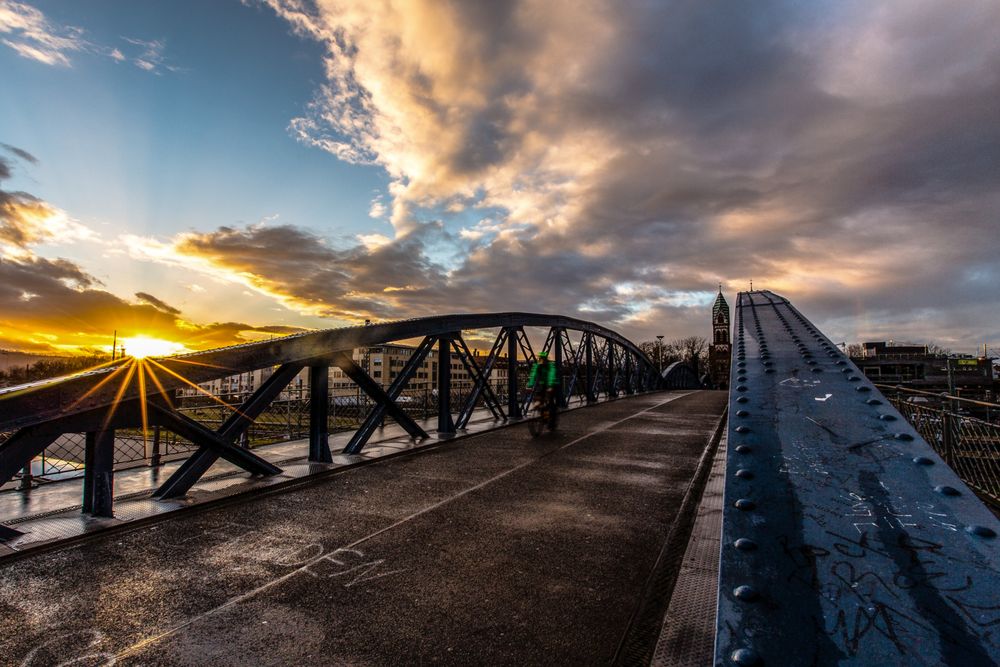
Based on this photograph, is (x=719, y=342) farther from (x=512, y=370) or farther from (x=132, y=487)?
(x=132, y=487)

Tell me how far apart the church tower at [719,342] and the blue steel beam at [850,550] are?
103m

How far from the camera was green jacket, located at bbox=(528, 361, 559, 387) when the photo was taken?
10.4m

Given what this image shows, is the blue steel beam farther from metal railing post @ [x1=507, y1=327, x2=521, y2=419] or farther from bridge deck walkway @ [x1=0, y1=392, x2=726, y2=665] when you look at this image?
metal railing post @ [x1=507, y1=327, x2=521, y2=419]

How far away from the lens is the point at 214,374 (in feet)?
16.9

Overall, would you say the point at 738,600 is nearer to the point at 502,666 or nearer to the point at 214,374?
the point at 502,666

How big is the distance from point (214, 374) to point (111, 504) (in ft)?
4.70

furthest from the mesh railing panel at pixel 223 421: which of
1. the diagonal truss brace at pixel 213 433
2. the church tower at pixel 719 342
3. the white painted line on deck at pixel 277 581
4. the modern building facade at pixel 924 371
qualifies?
the church tower at pixel 719 342

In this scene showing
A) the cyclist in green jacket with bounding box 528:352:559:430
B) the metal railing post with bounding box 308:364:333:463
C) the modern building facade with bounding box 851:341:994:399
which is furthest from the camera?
the modern building facade with bounding box 851:341:994:399

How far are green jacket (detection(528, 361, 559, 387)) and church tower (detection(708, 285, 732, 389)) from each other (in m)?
95.3

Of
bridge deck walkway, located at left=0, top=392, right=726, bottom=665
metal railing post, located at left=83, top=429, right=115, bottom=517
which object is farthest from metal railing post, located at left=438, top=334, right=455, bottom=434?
metal railing post, located at left=83, top=429, right=115, bottom=517

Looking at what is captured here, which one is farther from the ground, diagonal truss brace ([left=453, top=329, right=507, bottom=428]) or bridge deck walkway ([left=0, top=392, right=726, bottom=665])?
diagonal truss brace ([left=453, top=329, right=507, bottom=428])

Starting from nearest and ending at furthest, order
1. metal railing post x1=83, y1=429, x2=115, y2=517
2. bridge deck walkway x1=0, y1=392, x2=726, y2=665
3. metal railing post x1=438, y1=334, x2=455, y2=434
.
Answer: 1. bridge deck walkway x1=0, y1=392, x2=726, y2=665
2. metal railing post x1=83, y1=429, x2=115, y2=517
3. metal railing post x1=438, y1=334, x2=455, y2=434

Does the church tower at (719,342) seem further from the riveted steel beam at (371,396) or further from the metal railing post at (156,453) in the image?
the metal railing post at (156,453)

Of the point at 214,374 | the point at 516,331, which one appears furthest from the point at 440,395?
the point at 214,374
